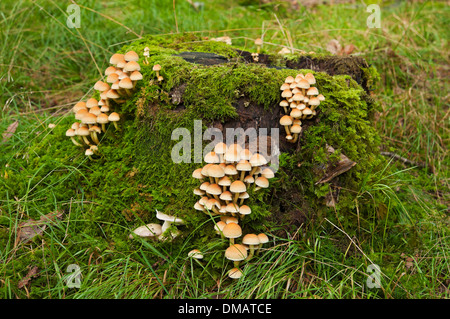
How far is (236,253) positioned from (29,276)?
1.73 meters

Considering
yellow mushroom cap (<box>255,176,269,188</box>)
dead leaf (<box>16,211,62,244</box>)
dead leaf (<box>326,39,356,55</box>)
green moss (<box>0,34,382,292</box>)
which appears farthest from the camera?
dead leaf (<box>326,39,356,55</box>)

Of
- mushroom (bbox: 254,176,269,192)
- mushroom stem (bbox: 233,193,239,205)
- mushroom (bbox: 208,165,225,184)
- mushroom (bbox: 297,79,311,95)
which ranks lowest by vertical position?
mushroom stem (bbox: 233,193,239,205)

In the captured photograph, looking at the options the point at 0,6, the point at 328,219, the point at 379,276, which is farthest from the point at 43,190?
the point at 0,6

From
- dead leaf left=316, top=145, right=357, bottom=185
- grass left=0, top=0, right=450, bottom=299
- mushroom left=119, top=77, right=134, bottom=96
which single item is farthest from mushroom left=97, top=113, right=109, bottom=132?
dead leaf left=316, top=145, right=357, bottom=185

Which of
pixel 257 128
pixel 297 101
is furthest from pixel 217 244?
pixel 297 101

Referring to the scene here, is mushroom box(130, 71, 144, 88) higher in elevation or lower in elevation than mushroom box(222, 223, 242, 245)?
higher

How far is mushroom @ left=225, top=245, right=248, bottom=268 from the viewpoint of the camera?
260 cm

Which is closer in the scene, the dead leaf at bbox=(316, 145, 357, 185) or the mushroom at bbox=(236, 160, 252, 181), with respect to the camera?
the mushroom at bbox=(236, 160, 252, 181)

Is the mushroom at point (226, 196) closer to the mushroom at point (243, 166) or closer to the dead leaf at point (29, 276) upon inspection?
the mushroom at point (243, 166)

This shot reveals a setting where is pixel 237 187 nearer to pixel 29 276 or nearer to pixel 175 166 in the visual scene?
pixel 175 166

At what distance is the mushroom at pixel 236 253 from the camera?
8.52 ft

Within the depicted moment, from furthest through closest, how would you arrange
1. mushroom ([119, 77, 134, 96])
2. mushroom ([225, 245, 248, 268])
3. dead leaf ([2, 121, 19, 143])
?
1. dead leaf ([2, 121, 19, 143])
2. mushroom ([119, 77, 134, 96])
3. mushroom ([225, 245, 248, 268])

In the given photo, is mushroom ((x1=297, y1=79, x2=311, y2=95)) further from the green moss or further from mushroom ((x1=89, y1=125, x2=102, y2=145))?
mushroom ((x1=89, y1=125, x2=102, y2=145))
